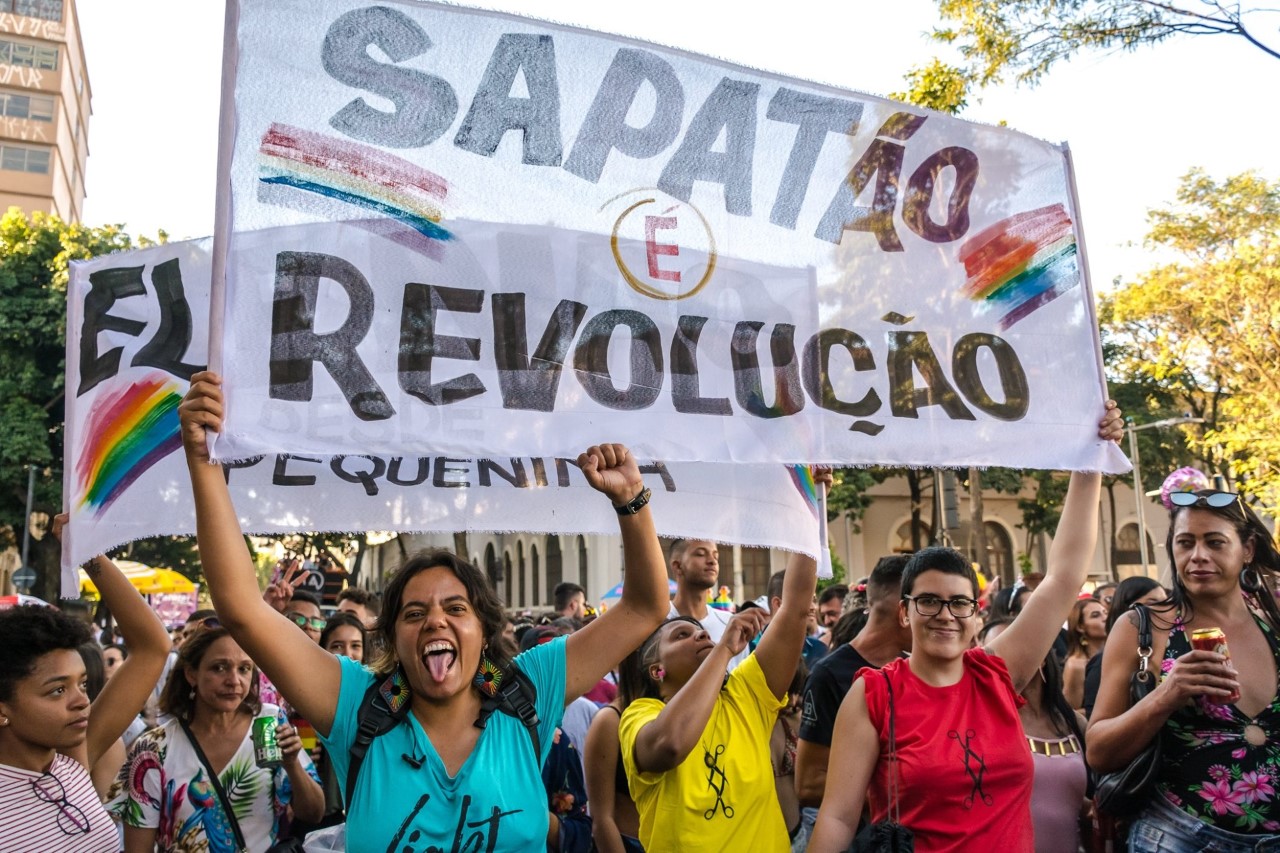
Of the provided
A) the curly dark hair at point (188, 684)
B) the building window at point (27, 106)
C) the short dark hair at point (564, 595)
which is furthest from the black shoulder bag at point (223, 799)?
the building window at point (27, 106)

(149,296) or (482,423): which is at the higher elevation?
(149,296)

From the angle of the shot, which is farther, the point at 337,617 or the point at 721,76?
the point at 337,617

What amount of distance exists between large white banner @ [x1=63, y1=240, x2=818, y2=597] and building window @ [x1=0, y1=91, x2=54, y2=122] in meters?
60.1

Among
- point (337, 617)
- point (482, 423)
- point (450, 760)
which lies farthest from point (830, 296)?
point (337, 617)

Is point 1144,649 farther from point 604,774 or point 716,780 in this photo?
point 604,774

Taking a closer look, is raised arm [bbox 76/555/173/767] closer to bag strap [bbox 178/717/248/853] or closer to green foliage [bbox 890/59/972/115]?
bag strap [bbox 178/717/248/853]

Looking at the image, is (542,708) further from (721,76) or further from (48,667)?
(721,76)

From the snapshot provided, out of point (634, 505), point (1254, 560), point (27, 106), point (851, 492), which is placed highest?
point (27, 106)

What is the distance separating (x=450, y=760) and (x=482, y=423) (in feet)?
3.00

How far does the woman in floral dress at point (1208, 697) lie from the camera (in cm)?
344

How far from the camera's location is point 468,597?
3.08 meters

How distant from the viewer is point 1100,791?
3764mm

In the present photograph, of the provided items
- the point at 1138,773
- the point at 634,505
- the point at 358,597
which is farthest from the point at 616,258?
the point at 358,597

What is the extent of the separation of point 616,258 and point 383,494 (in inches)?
52.0
